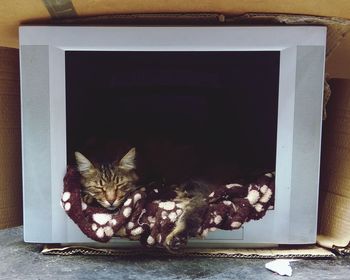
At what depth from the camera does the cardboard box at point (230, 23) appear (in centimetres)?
83

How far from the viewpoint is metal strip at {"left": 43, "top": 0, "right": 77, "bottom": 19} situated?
2.66 ft

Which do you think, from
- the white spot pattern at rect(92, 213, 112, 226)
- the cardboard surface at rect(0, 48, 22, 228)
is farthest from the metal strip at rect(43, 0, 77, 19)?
the white spot pattern at rect(92, 213, 112, 226)

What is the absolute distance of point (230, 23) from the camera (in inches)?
34.8

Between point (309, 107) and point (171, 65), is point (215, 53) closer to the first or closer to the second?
point (171, 65)

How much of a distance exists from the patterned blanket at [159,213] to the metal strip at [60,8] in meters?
0.28

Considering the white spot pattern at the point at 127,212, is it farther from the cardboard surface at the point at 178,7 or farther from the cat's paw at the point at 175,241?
the cardboard surface at the point at 178,7

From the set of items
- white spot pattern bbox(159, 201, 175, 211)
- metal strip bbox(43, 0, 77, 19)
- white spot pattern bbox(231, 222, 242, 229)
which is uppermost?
metal strip bbox(43, 0, 77, 19)

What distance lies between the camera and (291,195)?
86 cm

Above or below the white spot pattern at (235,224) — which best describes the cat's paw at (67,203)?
above

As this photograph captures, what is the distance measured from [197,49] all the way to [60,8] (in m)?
0.25

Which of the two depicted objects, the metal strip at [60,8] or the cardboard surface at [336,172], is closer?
the metal strip at [60,8]

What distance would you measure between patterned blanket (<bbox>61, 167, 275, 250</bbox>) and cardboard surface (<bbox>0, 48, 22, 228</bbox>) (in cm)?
28

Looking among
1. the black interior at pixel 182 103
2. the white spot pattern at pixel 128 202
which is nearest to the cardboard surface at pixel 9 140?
the black interior at pixel 182 103

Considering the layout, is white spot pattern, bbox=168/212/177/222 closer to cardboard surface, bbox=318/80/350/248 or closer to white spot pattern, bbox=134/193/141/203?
white spot pattern, bbox=134/193/141/203
